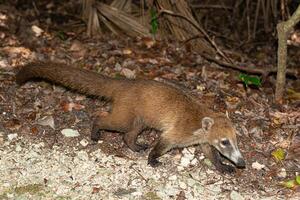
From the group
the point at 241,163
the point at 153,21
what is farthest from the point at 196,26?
the point at 241,163

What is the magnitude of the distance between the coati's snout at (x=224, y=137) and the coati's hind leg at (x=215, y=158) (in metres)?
0.14

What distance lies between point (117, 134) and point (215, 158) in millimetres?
1208

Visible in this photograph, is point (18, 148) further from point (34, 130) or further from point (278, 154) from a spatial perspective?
point (278, 154)

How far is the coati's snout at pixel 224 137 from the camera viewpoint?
17.2ft

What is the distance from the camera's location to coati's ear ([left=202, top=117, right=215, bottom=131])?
525 cm

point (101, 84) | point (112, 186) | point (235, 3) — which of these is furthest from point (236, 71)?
point (112, 186)

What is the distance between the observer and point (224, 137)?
5.27 meters

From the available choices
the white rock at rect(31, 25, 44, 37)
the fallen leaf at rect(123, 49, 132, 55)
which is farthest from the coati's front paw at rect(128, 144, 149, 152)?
the white rock at rect(31, 25, 44, 37)

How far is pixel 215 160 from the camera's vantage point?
215 inches

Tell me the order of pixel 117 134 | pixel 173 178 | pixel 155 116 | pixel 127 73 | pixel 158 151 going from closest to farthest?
pixel 173 178, pixel 158 151, pixel 155 116, pixel 117 134, pixel 127 73

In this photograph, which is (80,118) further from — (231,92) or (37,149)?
(231,92)

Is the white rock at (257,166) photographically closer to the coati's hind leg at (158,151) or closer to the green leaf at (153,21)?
the coati's hind leg at (158,151)

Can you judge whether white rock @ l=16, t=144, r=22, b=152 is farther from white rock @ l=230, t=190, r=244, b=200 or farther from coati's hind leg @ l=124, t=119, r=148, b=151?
white rock @ l=230, t=190, r=244, b=200

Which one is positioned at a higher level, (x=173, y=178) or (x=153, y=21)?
(x=153, y=21)
